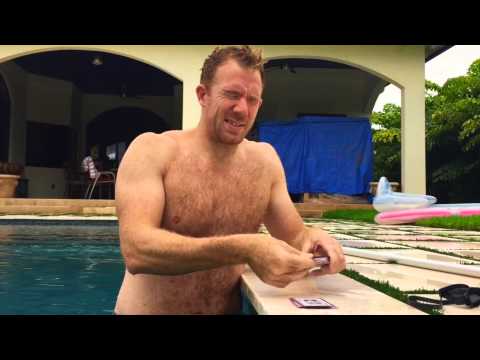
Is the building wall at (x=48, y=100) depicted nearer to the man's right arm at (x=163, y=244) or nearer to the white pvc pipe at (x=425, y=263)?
the white pvc pipe at (x=425, y=263)

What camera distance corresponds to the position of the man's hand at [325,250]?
1810 millimetres

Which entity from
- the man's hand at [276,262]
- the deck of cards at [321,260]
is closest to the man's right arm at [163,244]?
the man's hand at [276,262]

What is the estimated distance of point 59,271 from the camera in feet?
14.8

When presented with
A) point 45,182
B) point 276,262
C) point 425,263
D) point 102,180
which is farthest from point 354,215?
→ point 45,182

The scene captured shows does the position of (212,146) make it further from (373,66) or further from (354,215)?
(373,66)

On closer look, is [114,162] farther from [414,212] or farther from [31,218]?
[414,212]

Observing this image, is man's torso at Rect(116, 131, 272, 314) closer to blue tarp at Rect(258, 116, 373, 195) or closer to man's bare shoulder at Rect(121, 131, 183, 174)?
man's bare shoulder at Rect(121, 131, 183, 174)

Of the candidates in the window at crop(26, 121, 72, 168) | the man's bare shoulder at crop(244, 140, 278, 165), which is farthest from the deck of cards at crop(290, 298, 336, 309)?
the window at crop(26, 121, 72, 168)

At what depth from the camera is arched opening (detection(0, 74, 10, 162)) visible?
12948 mm
